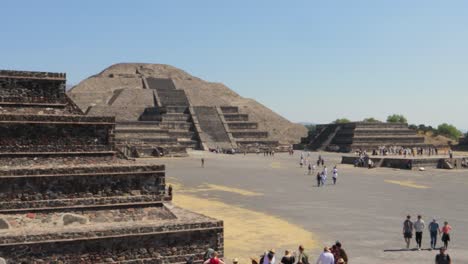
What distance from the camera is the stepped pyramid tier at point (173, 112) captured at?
61.3 metres

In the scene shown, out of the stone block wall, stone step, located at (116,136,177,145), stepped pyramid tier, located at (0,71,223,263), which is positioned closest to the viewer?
stepped pyramid tier, located at (0,71,223,263)

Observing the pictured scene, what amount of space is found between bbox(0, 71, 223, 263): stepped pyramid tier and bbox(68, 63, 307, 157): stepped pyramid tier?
3992 centimetres

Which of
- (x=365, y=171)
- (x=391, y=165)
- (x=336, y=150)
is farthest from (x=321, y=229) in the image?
(x=336, y=150)

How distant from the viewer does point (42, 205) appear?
12375 millimetres

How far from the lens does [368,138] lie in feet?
227

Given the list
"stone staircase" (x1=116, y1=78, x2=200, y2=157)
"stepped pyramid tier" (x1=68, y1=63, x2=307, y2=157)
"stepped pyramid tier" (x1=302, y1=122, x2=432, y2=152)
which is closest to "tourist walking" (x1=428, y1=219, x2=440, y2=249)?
"stepped pyramid tier" (x1=68, y1=63, x2=307, y2=157)

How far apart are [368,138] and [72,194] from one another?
2388 inches

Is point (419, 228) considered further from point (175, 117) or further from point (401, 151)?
point (175, 117)

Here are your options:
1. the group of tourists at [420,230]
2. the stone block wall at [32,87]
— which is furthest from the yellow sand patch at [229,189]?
the stone block wall at [32,87]

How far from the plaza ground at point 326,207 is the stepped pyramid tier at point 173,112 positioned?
21691 millimetres

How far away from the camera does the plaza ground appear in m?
15.3

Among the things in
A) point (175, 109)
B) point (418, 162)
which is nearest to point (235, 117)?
point (175, 109)

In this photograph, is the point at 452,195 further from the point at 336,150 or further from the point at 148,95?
the point at 148,95

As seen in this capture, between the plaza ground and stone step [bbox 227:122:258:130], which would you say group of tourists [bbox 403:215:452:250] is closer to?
the plaza ground
